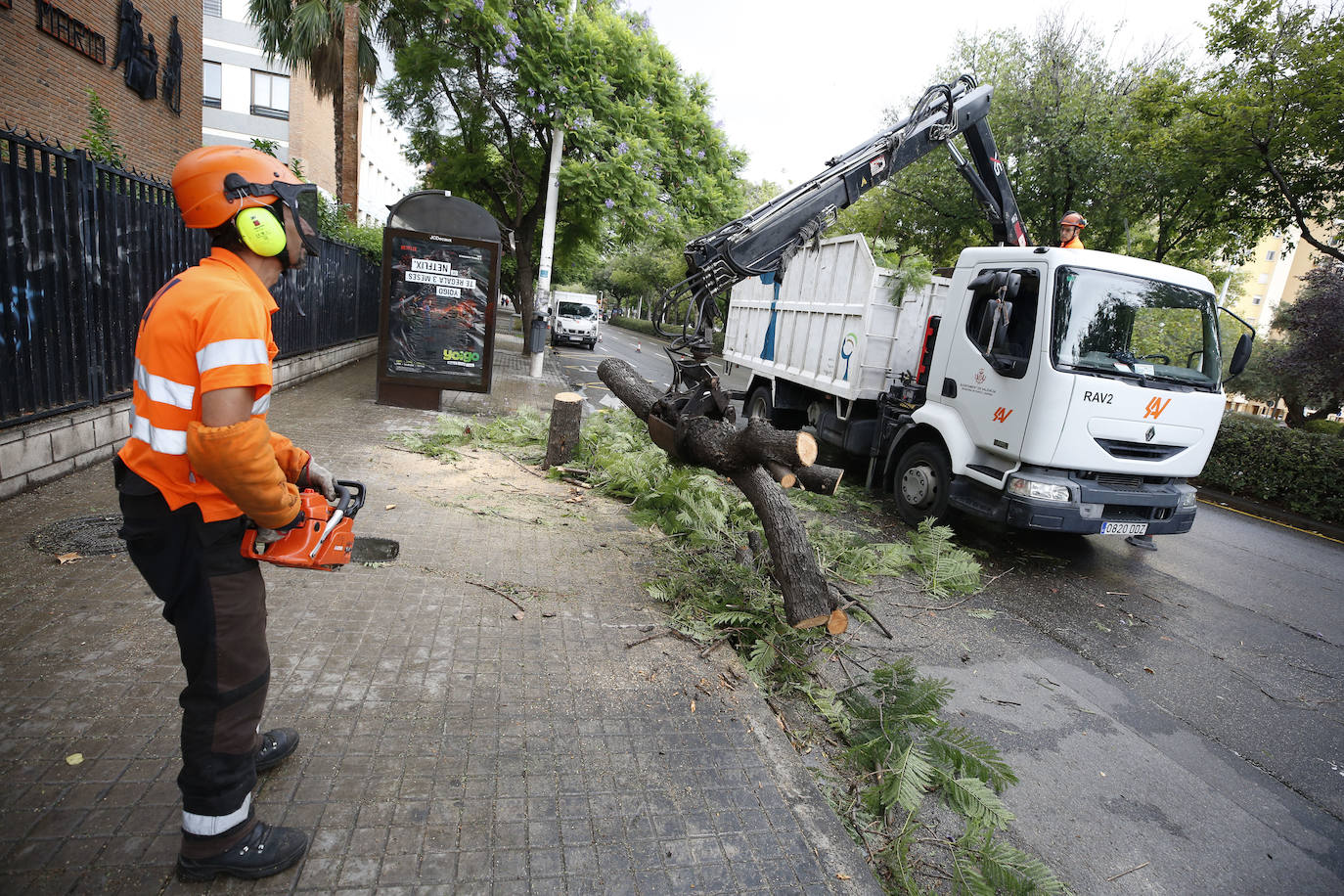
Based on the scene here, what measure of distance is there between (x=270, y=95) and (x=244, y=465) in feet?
122

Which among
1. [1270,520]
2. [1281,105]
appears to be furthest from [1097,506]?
[1281,105]

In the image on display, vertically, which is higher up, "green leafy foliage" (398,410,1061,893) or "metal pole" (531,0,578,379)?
"metal pole" (531,0,578,379)

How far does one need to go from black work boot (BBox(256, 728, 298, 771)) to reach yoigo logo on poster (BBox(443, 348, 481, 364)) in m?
7.59

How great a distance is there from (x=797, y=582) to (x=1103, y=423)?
345 cm

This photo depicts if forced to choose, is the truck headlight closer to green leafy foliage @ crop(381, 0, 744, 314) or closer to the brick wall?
green leafy foliage @ crop(381, 0, 744, 314)

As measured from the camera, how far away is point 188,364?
5.97 feet

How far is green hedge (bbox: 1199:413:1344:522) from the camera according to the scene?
10.1 meters

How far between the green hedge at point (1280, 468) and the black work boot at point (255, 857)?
43.5ft

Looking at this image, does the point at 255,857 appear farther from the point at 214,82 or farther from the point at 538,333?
the point at 214,82

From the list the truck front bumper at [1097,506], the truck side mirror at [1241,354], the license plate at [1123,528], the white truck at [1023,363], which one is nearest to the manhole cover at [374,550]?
the white truck at [1023,363]

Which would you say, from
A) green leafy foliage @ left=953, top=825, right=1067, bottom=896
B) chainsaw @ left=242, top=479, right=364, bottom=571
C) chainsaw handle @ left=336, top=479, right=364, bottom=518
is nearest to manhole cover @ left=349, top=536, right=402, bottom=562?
chainsaw handle @ left=336, top=479, right=364, bottom=518

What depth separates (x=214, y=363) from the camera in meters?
1.78

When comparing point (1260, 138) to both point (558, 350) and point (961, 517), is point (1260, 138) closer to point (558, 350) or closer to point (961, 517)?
point (961, 517)

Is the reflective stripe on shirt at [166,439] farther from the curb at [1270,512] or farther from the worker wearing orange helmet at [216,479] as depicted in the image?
the curb at [1270,512]
